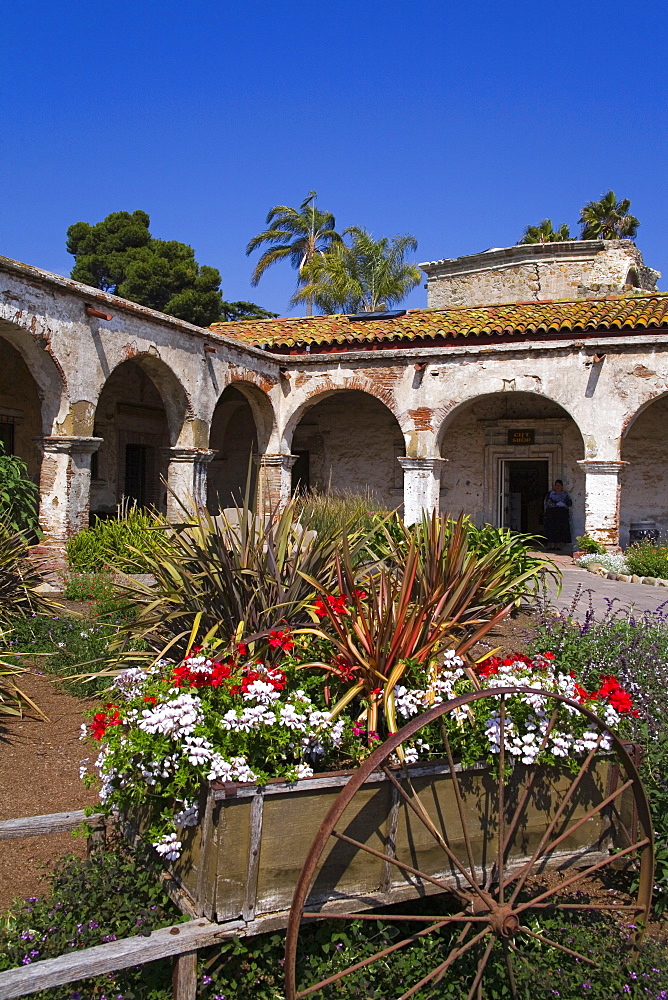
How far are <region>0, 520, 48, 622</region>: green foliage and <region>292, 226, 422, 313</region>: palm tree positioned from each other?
2259 centimetres

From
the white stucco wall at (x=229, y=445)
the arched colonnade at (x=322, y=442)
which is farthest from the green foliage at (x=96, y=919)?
the white stucco wall at (x=229, y=445)

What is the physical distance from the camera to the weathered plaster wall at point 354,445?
1695cm

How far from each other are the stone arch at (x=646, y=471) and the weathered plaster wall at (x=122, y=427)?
8.90m

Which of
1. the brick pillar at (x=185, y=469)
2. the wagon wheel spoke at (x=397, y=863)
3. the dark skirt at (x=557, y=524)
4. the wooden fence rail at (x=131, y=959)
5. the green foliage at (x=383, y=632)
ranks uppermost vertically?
the brick pillar at (x=185, y=469)

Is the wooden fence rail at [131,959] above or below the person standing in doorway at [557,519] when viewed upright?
below

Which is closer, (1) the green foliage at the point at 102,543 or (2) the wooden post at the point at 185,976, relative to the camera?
(2) the wooden post at the point at 185,976

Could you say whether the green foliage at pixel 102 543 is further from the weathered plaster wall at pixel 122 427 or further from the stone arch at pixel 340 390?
the stone arch at pixel 340 390

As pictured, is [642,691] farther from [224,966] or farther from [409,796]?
[224,966]

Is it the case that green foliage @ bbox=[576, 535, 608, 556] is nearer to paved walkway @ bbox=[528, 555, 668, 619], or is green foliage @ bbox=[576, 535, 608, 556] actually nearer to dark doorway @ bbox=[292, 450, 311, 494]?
paved walkway @ bbox=[528, 555, 668, 619]

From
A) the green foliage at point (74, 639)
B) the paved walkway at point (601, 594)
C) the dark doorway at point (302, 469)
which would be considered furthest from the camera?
the dark doorway at point (302, 469)

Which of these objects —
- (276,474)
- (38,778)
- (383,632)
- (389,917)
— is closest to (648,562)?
(276,474)

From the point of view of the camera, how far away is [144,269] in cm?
3178

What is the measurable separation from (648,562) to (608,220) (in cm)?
2594

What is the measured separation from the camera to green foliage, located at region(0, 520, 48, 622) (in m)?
6.59
